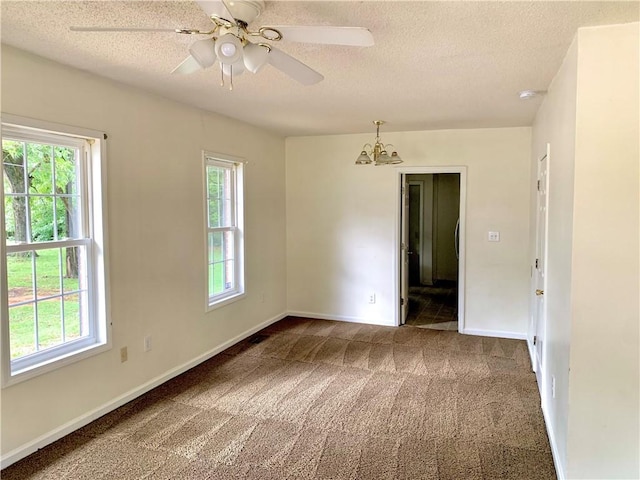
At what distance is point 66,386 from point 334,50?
2.65 m

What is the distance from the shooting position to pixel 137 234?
10.7 ft

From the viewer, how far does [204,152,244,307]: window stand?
4293mm

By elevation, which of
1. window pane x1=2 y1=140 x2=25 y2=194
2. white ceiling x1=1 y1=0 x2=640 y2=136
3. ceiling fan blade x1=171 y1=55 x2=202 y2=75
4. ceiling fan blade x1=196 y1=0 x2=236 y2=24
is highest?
white ceiling x1=1 y1=0 x2=640 y2=136

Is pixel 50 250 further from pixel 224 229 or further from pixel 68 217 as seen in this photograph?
pixel 224 229

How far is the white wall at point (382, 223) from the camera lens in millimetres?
4777

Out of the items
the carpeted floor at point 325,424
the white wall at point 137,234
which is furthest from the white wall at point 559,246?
the white wall at point 137,234

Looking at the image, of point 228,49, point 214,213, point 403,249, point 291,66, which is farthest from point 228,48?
point 403,249

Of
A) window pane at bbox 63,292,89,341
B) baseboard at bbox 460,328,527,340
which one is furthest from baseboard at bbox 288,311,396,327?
window pane at bbox 63,292,89,341

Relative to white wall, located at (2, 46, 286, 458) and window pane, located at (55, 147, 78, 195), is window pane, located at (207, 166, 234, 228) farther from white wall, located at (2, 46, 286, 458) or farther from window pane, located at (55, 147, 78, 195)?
window pane, located at (55, 147, 78, 195)

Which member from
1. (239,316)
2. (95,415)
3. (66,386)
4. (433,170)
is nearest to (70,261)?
(66,386)

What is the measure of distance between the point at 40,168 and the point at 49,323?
38.8 inches

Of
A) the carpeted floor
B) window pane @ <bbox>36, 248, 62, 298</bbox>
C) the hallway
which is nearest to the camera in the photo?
the carpeted floor

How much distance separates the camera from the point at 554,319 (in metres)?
2.66

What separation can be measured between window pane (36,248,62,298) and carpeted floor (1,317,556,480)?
94 centimetres
